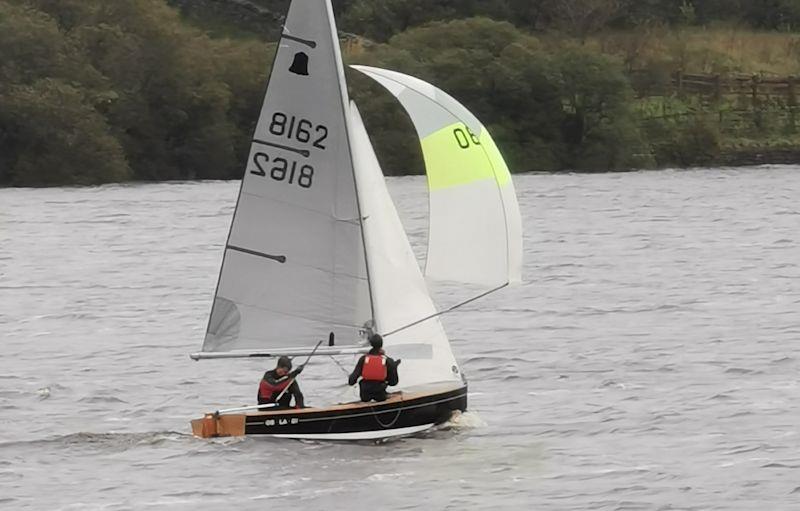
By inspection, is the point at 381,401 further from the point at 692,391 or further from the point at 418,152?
the point at 418,152

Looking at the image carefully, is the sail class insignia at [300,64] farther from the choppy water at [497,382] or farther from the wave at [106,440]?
the wave at [106,440]

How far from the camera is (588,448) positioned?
30.2 meters

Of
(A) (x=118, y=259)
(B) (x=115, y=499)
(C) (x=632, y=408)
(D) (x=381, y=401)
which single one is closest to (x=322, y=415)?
(D) (x=381, y=401)

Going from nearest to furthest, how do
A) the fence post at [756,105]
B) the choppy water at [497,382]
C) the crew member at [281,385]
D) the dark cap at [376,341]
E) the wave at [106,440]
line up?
the choppy water at [497,382] → the dark cap at [376,341] → the crew member at [281,385] → the wave at [106,440] → the fence post at [756,105]

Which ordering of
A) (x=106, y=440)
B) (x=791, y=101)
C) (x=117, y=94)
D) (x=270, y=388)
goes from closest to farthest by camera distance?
(x=270, y=388), (x=106, y=440), (x=117, y=94), (x=791, y=101)

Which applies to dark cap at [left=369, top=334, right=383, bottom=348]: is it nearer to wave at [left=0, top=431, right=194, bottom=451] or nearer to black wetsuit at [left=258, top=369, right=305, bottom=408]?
black wetsuit at [left=258, top=369, right=305, bottom=408]

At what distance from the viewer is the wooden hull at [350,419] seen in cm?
2886

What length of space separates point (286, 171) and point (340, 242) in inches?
56.0

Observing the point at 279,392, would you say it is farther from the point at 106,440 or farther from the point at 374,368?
the point at 106,440

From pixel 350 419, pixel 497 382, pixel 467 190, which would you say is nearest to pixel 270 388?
pixel 350 419

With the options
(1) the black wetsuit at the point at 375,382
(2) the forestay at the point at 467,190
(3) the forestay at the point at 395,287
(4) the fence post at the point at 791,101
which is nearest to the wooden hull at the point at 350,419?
(1) the black wetsuit at the point at 375,382

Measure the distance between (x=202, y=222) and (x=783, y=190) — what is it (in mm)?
25479

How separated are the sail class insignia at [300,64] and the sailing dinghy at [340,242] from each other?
0.05ft

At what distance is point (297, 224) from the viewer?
96.4ft
